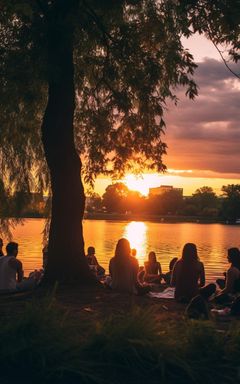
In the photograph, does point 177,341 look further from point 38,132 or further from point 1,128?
point 38,132

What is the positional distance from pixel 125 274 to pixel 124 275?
0.04m

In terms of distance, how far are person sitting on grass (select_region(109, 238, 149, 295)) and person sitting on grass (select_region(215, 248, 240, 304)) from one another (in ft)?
5.60

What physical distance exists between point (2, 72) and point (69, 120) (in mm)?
1776

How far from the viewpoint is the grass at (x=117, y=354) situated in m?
6.60

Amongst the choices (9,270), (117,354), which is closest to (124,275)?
(9,270)

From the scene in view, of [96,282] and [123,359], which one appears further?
[96,282]

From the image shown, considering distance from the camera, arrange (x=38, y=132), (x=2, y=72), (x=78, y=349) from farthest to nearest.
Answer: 1. (x=38, y=132)
2. (x=2, y=72)
3. (x=78, y=349)

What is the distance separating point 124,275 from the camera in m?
13.2

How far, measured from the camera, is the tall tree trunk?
13.0 metres

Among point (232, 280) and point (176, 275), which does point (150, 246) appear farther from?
point (232, 280)

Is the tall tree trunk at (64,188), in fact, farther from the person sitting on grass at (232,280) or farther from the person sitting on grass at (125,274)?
the person sitting on grass at (232,280)

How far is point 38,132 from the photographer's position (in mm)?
17969

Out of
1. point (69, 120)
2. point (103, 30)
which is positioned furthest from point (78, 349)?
point (103, 30)

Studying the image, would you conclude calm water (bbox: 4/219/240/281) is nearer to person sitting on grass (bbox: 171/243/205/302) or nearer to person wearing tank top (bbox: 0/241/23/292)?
person wearing tank top (bbox: 0/241/23/292)
